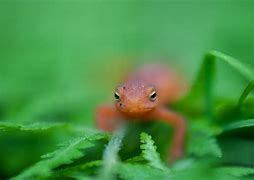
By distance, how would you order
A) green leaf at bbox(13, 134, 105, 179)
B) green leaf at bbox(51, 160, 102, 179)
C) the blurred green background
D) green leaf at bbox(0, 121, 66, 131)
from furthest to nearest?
the blurred green background → green leaf at bbox(0, 121, 66, 131) → green leaf at bbox(51, 160, 102, 179) → green leaf at bbox(13, 134, 105, 179)

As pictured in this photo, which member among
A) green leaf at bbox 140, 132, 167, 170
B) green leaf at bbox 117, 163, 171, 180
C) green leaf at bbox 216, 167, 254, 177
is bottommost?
green leaf at bbox 216, 167, 254, 177

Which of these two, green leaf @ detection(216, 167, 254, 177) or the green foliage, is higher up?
the green foliage

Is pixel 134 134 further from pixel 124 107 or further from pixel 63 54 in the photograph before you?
pixel 63 54

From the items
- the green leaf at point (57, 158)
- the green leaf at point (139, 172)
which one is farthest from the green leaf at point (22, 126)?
the green leaf at point (139, 172)

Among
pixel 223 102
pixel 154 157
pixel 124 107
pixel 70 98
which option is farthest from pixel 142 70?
pixel 154 157

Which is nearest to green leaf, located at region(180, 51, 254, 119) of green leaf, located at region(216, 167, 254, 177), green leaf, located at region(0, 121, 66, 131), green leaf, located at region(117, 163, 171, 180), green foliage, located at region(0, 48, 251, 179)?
green foliage, located at region(0, 48, 251, 179)

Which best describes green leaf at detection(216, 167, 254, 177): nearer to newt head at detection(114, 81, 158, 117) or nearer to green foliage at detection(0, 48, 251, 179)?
green foliage at detection(0, 48, 251, 179)
